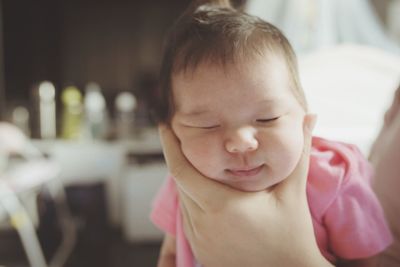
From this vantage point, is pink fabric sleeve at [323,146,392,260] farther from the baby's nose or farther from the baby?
the baby's nose

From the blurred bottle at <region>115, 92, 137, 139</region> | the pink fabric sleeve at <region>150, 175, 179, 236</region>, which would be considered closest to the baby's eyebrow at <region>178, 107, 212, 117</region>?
the pink fabric sleeve at <region>150, 175, 179, 236</region>

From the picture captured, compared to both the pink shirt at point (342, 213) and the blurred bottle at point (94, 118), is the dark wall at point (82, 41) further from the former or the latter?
the pink shirt at point (342, 213)

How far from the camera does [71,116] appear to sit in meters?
3.13

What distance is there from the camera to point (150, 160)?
307cm

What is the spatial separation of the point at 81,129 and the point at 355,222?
2.84 m

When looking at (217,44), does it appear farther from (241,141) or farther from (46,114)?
(46,114)

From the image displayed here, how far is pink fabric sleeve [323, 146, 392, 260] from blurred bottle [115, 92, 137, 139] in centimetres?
272

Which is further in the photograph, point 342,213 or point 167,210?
point 167,210

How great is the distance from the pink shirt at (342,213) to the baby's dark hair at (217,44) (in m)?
0.09

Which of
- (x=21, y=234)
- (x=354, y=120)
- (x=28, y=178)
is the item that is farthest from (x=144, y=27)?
(x=354, y=120)

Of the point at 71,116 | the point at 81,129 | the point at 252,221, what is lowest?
the point at 81,129

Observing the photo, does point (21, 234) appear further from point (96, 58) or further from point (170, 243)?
point (170, 243)

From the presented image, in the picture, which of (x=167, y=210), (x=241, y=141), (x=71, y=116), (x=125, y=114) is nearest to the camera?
(x=241, y=141)

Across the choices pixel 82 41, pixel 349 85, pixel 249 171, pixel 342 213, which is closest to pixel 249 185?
pixel 249 171
